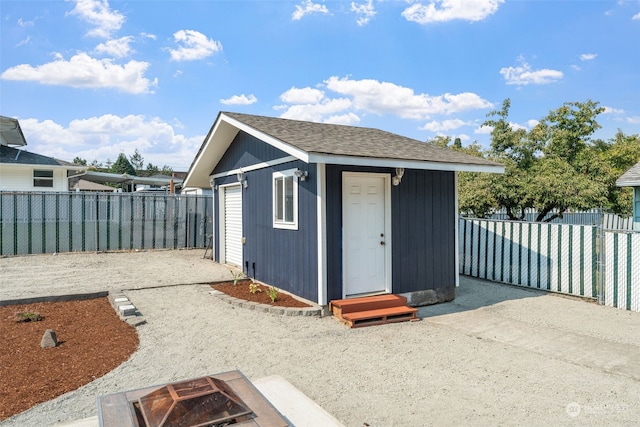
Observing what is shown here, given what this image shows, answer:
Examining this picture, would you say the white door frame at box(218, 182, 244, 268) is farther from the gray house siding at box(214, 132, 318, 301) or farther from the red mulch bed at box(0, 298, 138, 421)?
the red mulch bed at box(0, 298, 138, 421)

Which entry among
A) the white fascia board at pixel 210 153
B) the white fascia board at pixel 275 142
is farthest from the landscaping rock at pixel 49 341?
the white fascia board at pixel 210 153

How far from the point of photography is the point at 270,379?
3.60m

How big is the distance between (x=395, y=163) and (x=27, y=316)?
5.91m

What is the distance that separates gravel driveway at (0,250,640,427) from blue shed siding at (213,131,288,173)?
2.91 m

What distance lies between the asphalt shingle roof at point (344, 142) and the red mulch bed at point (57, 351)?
3.56 metres

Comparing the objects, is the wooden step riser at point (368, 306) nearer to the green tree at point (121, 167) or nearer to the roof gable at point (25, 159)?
the roof gable at point (25, 159)

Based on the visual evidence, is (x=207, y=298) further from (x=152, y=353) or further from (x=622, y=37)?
(x=622, y=37)

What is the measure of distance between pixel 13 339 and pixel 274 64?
35.3 ft

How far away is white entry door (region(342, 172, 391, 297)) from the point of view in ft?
20.8

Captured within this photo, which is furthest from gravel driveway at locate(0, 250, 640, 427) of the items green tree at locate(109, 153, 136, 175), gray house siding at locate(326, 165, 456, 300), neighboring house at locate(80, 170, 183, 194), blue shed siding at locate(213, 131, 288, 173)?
green tree at locate(109, 153, 136, 175)

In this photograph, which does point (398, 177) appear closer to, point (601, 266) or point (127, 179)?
point (601, 266)

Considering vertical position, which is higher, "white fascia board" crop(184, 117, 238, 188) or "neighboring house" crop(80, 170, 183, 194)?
"neighboring house" crop(80, 170, 183, 194)

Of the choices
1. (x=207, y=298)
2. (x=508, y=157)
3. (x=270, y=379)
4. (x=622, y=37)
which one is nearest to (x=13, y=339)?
(x=207, y=298)

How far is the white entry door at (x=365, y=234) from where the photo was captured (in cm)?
635
